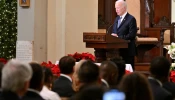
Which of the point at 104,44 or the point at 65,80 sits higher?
the point at 104,44

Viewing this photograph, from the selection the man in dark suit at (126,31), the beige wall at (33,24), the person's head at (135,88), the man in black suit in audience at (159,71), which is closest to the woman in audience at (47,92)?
the man in black suit in audience at (159,71)

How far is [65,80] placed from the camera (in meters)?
4.95

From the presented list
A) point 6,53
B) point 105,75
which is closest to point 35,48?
point 6,53

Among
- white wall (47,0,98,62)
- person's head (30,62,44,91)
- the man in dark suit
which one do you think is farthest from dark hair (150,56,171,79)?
white wall (47,0,98,62)

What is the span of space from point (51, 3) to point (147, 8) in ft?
14.6

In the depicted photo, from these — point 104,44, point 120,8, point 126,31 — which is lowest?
point 104,44

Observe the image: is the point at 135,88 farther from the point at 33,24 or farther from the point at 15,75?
the point at 33,24

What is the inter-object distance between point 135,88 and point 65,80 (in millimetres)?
1742

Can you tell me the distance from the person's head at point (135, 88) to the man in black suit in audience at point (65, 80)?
153cm

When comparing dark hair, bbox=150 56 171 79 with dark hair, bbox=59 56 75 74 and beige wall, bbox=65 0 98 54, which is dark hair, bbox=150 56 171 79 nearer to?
dark hair, bbox=59 56 75 74

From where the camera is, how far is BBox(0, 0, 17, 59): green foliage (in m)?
11.5

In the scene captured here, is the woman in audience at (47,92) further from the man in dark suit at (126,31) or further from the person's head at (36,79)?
the man in dark suit at (126,31)

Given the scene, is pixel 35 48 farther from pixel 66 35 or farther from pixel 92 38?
pixel 92 38

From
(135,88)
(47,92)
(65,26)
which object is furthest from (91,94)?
(65,26)
